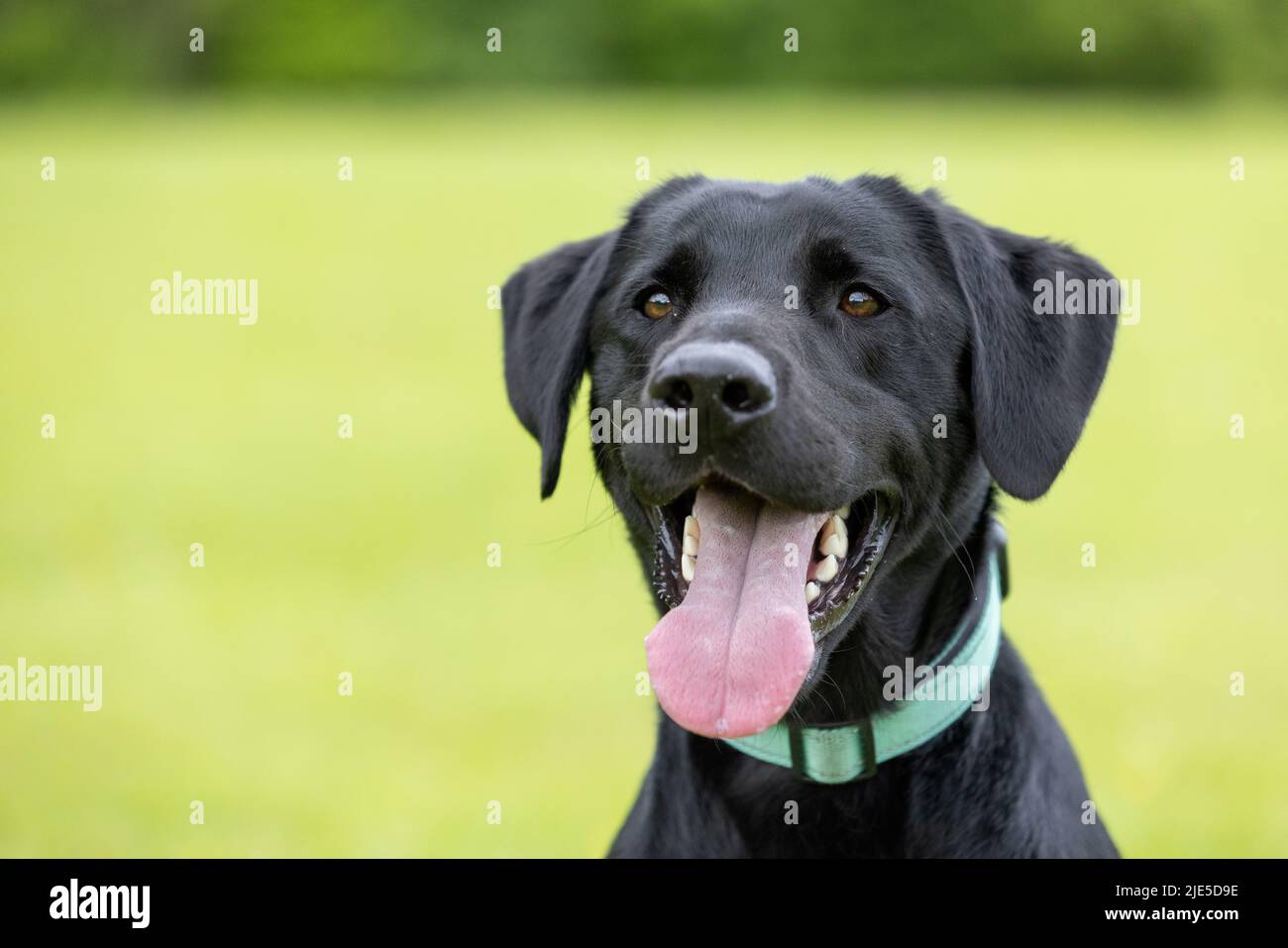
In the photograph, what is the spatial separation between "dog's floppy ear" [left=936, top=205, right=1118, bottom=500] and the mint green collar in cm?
37

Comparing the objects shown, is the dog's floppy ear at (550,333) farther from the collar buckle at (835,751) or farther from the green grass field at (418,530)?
the collar buckle at (835,751)

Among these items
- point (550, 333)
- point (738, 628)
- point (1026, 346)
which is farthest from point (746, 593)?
point (550, 333)

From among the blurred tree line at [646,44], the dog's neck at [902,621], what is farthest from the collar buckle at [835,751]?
the blurred tree line at [646,44]

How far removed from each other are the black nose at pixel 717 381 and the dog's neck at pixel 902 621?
0.57 m

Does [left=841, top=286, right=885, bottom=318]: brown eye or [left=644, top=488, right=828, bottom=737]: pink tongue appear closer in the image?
[left=644, top=488, right=828, bottom=737]: pink tongue

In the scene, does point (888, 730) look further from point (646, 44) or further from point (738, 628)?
point (646, 44)

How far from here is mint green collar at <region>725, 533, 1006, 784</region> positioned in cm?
331

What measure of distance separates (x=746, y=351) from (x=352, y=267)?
15.1 metres

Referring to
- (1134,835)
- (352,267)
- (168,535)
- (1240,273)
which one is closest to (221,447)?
(168,535)

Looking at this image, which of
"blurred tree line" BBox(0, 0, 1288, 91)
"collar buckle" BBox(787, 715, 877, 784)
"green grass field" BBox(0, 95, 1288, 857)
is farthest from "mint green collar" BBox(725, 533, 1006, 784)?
"blurred tree line" BBox(0, 0, 1288, 91)

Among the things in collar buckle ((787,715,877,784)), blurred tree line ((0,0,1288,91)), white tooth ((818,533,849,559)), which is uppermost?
blurred tree line ((0,0,1288,91))

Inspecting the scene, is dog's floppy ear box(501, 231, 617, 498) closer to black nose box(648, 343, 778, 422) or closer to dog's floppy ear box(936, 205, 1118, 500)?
black nose box(648, 343, 778, 422)

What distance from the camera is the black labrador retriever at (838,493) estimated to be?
3.18 m

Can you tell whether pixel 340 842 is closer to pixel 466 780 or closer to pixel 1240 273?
pixel 466 780
